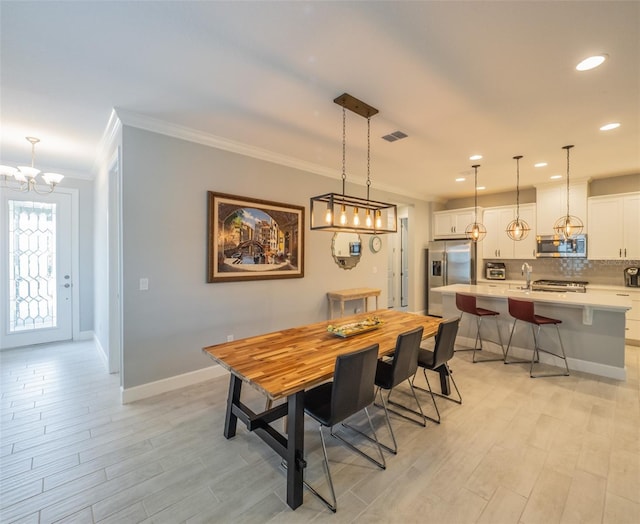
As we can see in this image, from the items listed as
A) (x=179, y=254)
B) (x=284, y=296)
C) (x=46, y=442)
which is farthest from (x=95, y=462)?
(x=284, y=296)

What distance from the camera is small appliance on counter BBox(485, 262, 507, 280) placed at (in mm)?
6129

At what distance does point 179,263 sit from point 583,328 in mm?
4905

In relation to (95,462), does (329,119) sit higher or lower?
higher

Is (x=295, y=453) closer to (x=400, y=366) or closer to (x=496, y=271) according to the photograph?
(x=400, y=366)

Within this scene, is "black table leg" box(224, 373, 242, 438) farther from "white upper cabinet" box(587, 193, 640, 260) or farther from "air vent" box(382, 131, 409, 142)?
"white upper cabinet" box(587, 193, 640, 260)

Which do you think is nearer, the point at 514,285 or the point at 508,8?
the point at 508,8

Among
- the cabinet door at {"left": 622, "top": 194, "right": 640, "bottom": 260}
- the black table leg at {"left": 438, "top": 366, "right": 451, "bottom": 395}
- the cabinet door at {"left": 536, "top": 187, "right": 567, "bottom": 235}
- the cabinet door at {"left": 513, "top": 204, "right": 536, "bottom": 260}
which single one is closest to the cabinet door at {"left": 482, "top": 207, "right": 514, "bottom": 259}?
the cabinet door at {"left": 513, "top": 204, "right": 536, "bottom": 260}

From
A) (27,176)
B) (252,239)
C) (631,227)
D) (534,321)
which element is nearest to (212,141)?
(252,239)

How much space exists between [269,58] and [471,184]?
485 centimetres

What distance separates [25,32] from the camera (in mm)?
1793

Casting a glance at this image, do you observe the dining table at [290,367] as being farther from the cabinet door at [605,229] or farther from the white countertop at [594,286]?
the cabinet door at [605,229]

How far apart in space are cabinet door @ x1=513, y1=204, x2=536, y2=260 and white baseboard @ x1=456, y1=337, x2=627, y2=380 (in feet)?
7.91

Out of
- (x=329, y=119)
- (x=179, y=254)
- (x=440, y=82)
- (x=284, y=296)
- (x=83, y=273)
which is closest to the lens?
(x=440, y=82)

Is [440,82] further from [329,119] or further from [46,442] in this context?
[46,442]
